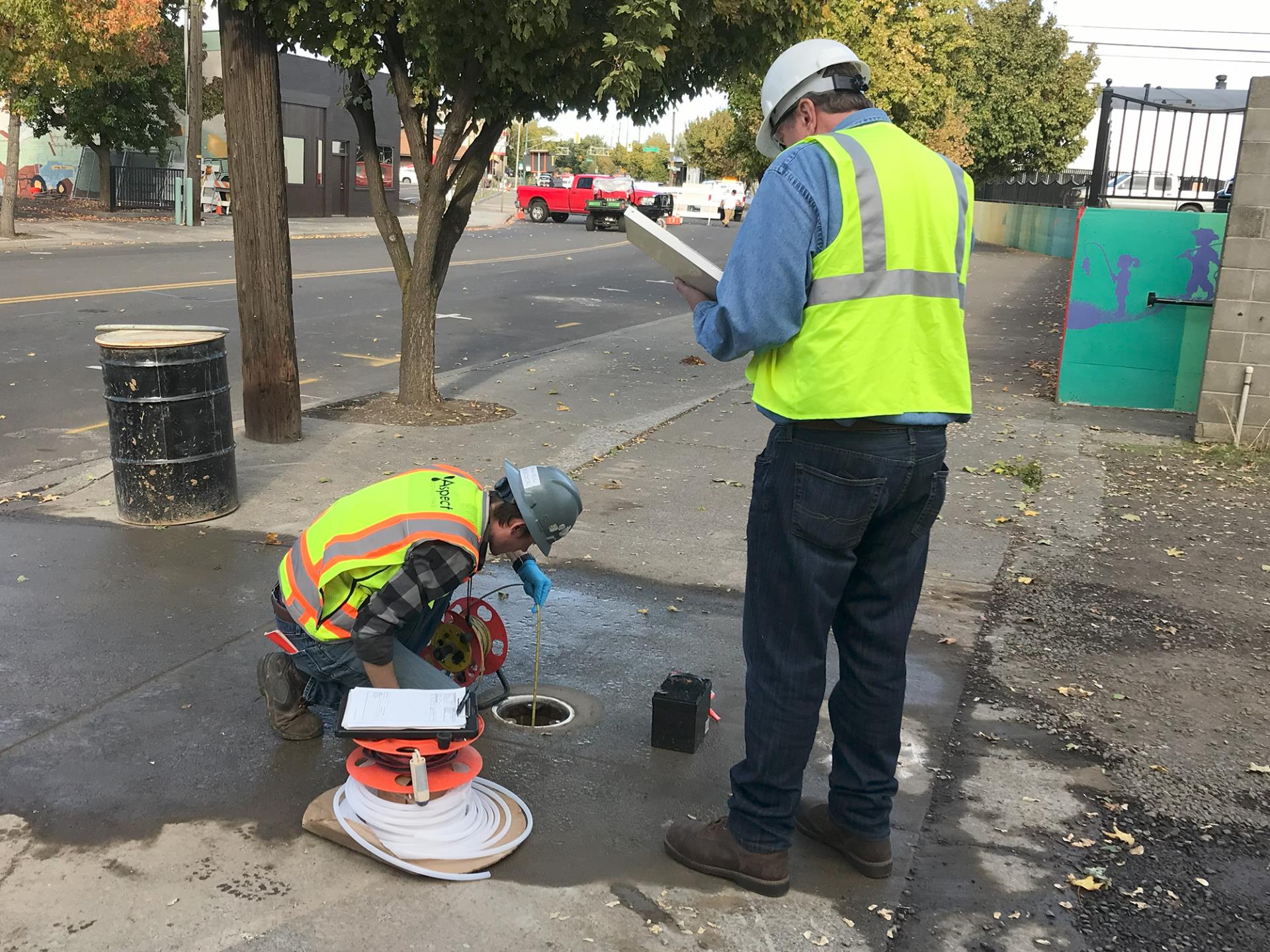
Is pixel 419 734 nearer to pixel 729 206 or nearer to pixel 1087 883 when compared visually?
pixel 1087 883

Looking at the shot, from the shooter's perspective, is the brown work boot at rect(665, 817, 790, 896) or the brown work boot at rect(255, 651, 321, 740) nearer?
the brown work boot at rect(665, 817, 790, 896)

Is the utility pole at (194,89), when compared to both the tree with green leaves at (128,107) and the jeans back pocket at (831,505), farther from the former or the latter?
the jeans back pocket at (831,505)

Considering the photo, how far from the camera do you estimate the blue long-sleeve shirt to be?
108 inches

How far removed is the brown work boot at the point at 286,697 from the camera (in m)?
3.82

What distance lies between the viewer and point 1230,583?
577cm

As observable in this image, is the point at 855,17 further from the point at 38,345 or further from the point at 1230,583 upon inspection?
the point at 1230,583

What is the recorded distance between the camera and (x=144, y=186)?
120 ft

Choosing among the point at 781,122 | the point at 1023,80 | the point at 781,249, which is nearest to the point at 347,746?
the point at 781,249

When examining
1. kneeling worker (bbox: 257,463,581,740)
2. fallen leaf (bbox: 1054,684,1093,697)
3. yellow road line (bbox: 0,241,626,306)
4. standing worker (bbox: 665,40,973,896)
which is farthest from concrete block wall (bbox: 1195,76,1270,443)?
yellow road line (bbox: 0,241,626,306)

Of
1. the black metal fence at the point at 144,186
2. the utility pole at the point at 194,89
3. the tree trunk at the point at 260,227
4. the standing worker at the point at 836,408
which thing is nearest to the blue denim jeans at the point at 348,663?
the standing worker at the point at 836,408

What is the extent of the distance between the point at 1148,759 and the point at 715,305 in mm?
2275

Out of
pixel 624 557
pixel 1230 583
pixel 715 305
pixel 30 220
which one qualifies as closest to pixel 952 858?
pixel 715 305

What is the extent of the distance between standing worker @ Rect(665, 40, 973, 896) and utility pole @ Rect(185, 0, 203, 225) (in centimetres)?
3010

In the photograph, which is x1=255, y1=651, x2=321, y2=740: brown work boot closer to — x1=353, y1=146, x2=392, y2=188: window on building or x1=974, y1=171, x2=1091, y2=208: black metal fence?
x1=974, y1=171, x2=1091, y2=208: black metal fence
